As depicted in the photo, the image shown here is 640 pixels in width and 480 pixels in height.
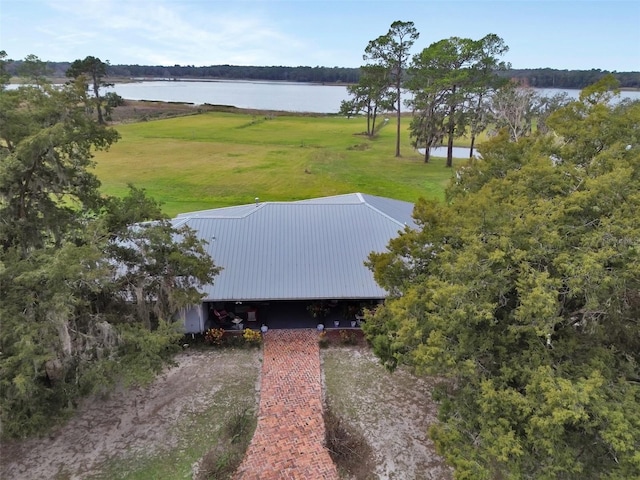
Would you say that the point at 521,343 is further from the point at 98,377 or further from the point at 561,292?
the point at 98,377

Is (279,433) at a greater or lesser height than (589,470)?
lesser

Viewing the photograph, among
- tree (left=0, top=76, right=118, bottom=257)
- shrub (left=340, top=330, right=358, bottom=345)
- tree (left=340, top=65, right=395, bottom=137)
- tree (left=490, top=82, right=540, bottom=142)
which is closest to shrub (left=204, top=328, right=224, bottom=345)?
shrub (left=340, top=330, right=358, bottom=345)

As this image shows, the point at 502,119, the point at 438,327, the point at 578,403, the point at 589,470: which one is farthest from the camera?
the point at 502,119

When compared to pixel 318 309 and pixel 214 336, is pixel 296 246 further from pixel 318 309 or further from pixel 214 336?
pixel 214 336

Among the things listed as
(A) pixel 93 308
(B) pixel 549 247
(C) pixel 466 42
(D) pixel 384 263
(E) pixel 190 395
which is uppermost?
(C) pixel 466 42

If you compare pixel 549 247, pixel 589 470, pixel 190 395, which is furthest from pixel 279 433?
pixel 549 247

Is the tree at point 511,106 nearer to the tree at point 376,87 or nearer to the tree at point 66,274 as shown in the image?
the tree at point 376,87
